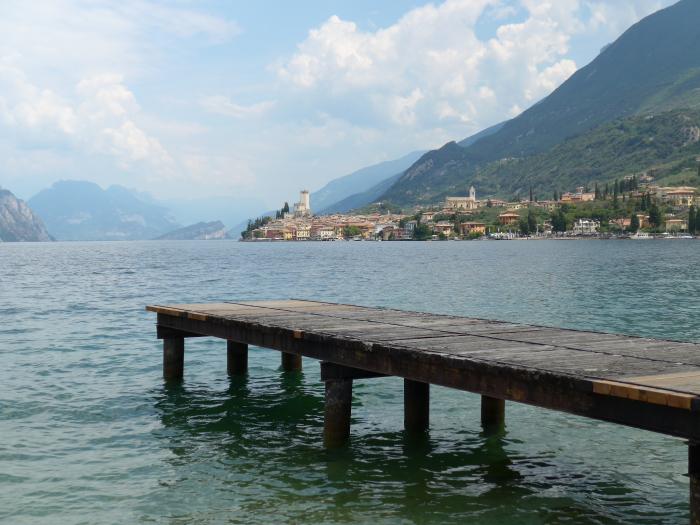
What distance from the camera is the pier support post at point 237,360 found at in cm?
2747

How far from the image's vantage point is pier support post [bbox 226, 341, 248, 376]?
90.1 feet

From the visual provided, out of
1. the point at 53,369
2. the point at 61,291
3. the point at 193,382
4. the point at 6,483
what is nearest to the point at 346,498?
the point at 6,483

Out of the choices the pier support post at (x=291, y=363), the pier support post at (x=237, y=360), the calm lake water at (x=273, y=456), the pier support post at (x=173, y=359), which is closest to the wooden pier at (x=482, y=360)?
the pier support post at (x=173, y=359)

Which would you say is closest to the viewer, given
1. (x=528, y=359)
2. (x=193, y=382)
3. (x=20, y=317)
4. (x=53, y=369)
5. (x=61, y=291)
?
(x=528, y=359)

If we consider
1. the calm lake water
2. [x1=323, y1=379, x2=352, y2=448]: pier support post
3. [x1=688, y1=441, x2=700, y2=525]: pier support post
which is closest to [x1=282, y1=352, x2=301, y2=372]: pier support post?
the calm lake water

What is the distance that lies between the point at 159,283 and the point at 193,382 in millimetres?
63706

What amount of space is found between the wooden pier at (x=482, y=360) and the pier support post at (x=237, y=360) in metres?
1.79

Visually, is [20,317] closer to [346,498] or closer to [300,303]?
[300,303]

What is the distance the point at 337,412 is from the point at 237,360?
10033 millimetres

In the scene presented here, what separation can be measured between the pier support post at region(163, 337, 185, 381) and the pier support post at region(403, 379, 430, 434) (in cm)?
992

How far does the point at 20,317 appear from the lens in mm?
50938

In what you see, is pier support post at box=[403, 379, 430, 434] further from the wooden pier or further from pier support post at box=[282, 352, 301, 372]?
pier support post at box=[282, 352, 301, 372]

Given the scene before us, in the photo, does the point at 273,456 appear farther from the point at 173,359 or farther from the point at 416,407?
the point at 173,359

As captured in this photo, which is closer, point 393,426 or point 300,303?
point 393,426
